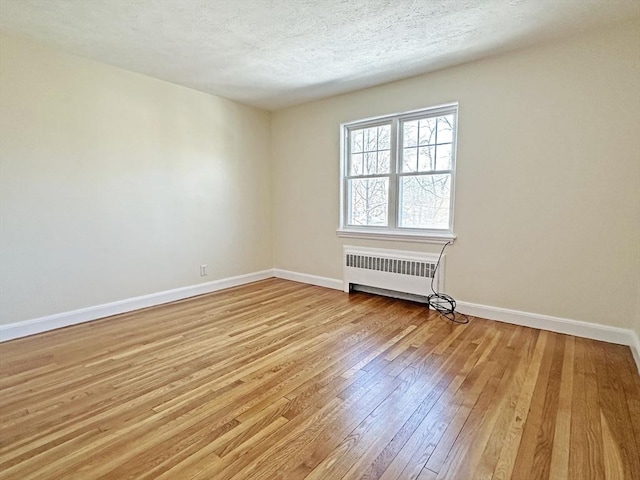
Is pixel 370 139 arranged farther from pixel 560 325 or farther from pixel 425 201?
pixel 560 325

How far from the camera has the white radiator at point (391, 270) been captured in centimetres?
374

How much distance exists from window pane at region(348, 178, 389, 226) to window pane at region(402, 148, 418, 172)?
0.95 feet

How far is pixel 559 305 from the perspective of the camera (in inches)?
119

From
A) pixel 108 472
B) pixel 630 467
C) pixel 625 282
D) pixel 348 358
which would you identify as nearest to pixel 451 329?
pixel 348 358

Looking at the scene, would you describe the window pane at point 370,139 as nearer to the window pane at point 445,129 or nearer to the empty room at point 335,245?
the empty room at point 335,245

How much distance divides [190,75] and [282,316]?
286cm

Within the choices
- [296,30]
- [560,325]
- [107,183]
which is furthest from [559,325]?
[107,183]

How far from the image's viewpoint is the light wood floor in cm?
148

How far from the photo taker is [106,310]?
11.4ft

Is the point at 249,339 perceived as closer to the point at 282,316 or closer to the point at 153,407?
the point at 282,316

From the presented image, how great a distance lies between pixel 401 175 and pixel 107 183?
328 cm

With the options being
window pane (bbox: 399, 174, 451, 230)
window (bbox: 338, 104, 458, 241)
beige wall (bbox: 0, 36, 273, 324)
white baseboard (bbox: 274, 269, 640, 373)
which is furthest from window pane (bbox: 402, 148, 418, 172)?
beige wall (bbox: 0, 36, 273, 324)

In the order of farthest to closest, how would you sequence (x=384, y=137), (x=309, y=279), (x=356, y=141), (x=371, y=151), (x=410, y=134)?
(x=309, y=279) → (x=356, y=141) → (x=371, y=151) → (x=384, y=137) → (x=410, y=134)

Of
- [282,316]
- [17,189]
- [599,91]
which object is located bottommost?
[282,316]
